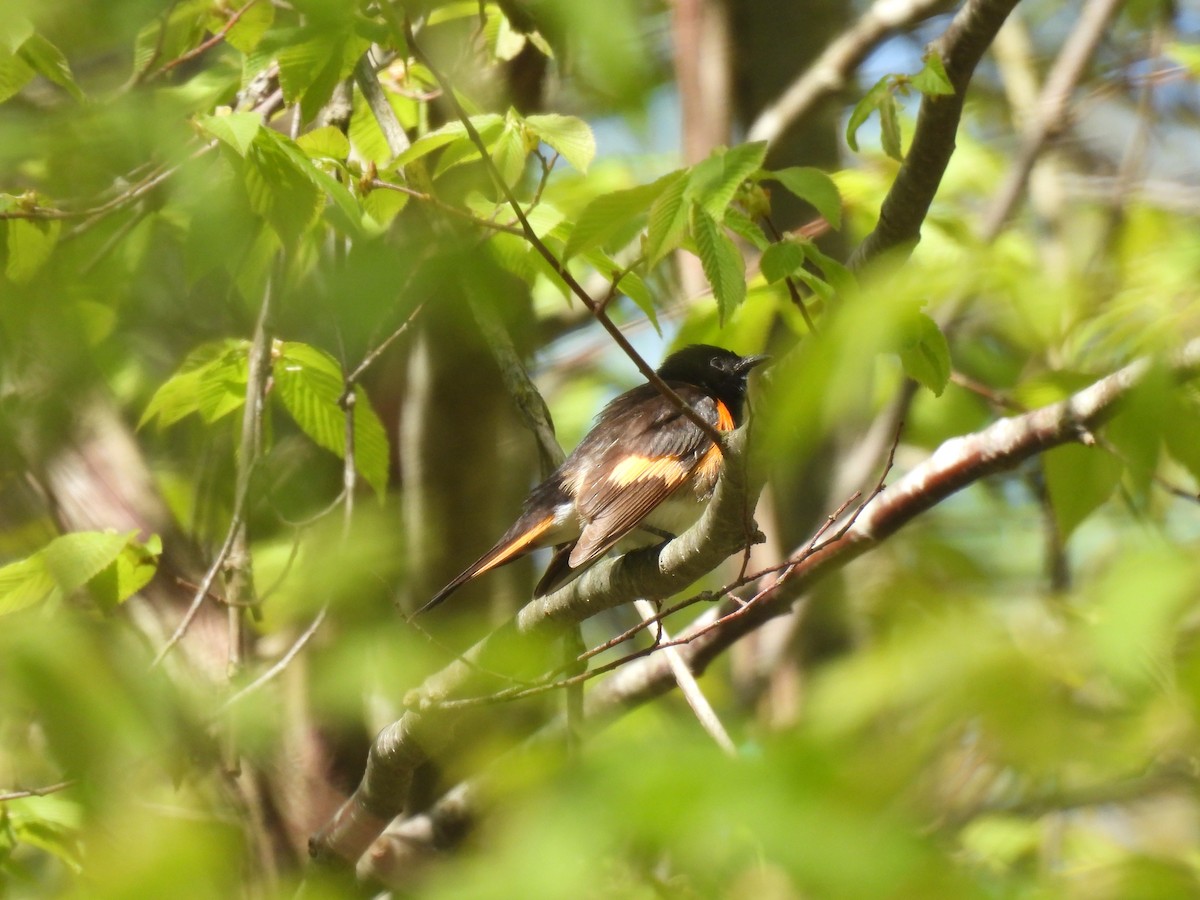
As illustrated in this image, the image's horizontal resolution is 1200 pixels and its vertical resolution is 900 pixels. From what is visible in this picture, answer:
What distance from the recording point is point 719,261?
82.0 inches

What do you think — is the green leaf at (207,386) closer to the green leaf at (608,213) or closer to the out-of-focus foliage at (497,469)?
the out-of-focus foliage at (497,469)

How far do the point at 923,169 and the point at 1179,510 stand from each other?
2.97m

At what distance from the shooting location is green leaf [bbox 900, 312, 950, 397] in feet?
7.42

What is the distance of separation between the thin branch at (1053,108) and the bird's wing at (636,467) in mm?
1607

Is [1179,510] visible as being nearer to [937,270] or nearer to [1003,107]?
[1003,107]

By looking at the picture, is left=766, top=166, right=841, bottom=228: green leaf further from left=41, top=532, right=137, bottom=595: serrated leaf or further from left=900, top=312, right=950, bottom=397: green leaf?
left=41, top=532, right=137, bottom=595: serrated leaf

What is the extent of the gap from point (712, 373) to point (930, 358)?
197cm

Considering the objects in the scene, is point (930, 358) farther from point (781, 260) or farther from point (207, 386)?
Answer: point (207, 386)

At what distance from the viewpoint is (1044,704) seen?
5.22 feet

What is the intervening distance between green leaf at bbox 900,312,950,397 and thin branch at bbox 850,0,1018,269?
0.61 feet

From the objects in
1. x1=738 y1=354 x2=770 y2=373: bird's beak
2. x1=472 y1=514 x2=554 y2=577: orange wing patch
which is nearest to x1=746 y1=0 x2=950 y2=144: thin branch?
Answer: x1=738 y1=354 x2=770 y2=373: bird's beak

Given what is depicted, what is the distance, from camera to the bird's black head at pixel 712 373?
4254mm

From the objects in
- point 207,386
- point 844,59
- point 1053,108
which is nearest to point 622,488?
point 207,386

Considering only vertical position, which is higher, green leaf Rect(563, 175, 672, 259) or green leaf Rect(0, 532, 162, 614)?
green leaf Rect(563, 175, 672, 259)
